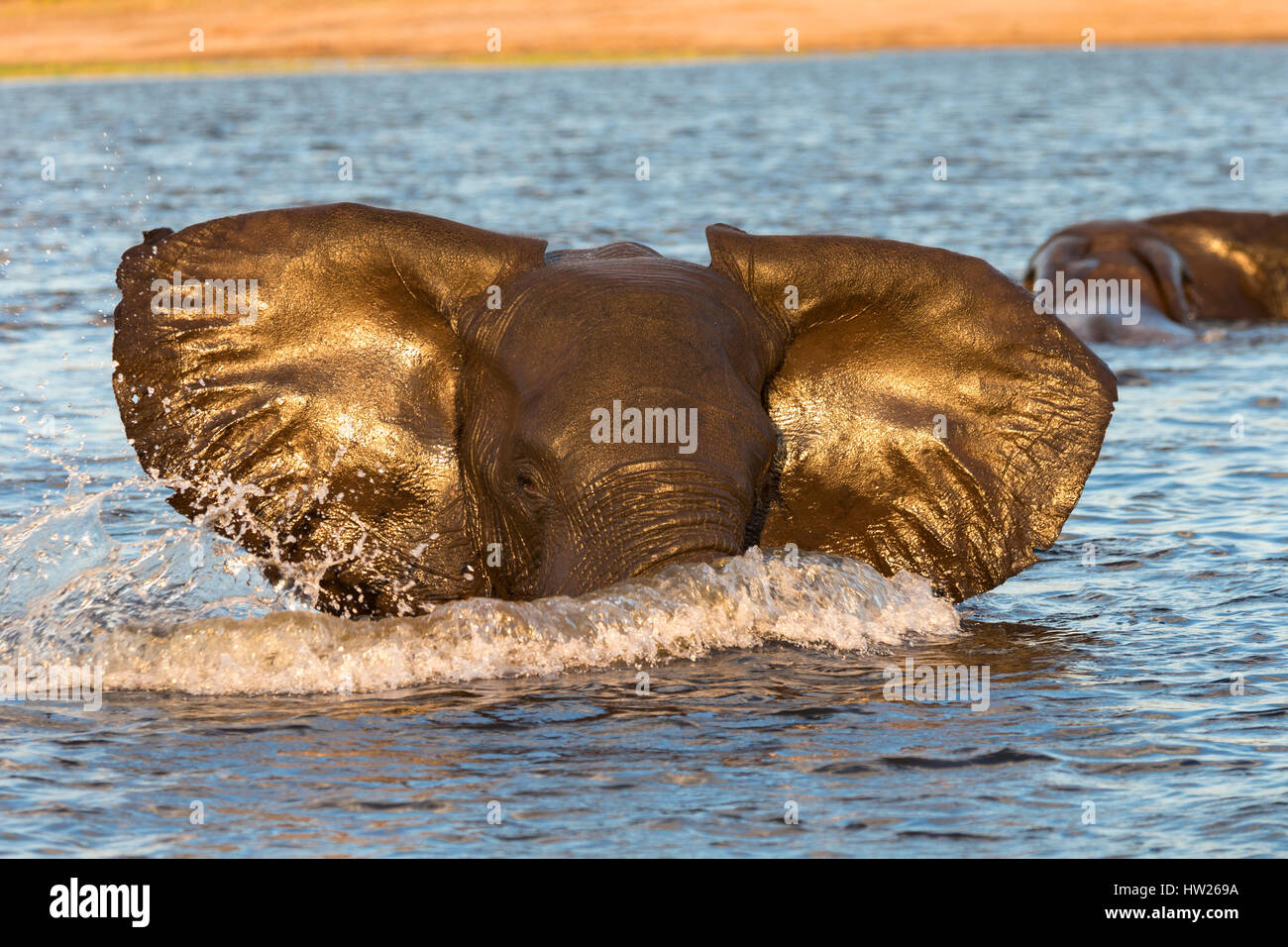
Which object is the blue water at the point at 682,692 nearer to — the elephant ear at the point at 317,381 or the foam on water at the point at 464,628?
the foam on water at the point at 464,628

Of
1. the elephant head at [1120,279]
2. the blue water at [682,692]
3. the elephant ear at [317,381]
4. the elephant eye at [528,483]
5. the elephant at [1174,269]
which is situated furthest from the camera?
the elephant at [1174,269]

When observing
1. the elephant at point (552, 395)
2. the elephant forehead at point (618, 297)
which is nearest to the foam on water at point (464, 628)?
the elephant at point (552, 395)

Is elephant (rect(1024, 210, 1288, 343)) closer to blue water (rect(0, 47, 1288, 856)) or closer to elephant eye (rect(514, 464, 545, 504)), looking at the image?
blue water (rect(0, 47, 1288, 856))

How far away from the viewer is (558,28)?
87.9m

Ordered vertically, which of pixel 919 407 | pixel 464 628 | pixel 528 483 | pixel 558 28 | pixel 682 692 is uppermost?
pixel 558 28

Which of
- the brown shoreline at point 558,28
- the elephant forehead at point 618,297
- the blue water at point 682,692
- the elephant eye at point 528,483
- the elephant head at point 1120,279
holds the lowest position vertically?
the blue water at point 682,692

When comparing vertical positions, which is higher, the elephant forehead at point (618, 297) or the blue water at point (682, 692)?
the elephant forehead at point (618, 297)

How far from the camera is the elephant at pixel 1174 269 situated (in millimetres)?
17859

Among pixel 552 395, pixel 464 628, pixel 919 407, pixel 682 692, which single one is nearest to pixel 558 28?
pixel 919 407

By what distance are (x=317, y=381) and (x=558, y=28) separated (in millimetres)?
82426

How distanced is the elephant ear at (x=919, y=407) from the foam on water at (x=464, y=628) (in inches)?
8.1

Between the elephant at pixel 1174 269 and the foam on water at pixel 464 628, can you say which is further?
the elephant at pixel 1174 269

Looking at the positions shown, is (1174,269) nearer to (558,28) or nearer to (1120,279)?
(1120,279)
